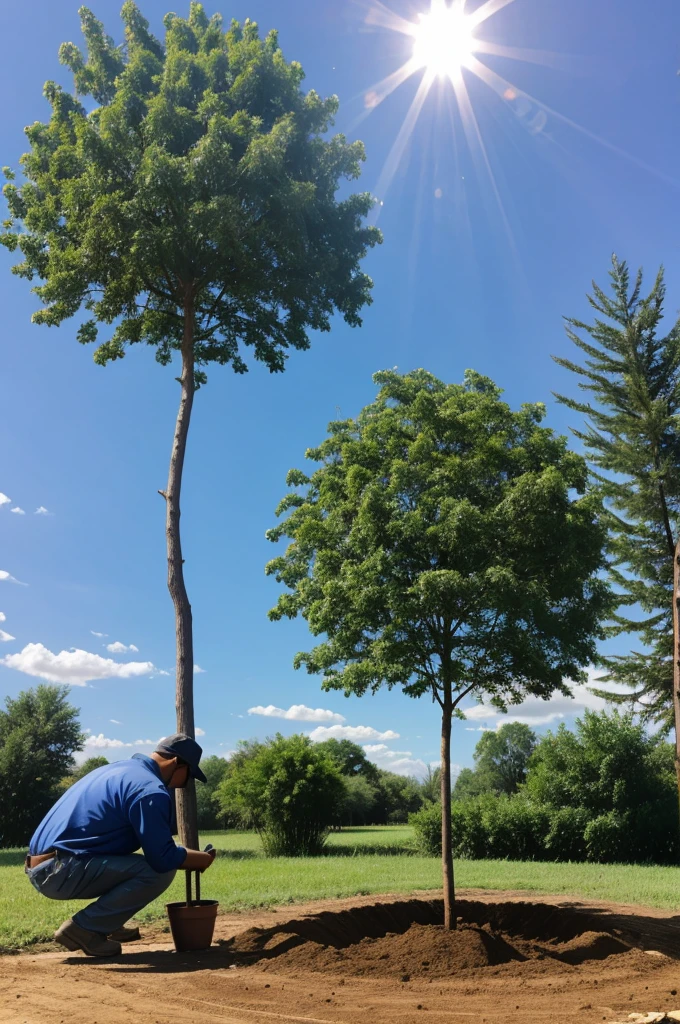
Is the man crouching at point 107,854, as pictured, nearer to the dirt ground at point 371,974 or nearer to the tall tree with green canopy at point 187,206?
the dirt ground at point 371,974

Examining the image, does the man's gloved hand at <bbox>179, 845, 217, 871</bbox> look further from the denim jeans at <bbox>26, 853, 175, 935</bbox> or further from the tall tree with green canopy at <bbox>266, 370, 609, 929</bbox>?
the tall tree with green canopy at <bbox>266, 370, 609, 929</bbox>

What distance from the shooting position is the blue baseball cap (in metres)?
6.22

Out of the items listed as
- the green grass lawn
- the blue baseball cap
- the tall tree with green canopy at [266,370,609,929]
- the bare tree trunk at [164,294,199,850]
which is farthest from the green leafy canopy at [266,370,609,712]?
the green grass lawn

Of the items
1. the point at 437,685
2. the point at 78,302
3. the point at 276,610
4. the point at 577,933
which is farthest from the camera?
the point at 276,610

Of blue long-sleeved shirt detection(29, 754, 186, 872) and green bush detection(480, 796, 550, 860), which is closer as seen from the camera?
blue long-sleeved shirt detection(29, 754, 186, 872)

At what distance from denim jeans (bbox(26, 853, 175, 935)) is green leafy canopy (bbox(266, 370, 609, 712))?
2.92m

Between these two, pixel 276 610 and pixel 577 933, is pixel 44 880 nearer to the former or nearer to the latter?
pixel 577 933

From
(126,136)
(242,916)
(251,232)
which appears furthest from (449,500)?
(126,136)

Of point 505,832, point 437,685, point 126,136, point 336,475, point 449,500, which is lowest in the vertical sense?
point 505,832

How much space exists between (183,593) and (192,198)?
6.28 m

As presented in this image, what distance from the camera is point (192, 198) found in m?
11.4

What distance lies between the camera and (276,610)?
14.5 metres

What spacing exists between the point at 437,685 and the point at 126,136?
1014 centimetres

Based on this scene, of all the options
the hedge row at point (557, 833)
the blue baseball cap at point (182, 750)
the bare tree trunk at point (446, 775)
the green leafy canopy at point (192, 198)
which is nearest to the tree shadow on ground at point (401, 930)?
the bare tree trunk at point (446, 775)
